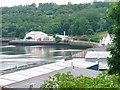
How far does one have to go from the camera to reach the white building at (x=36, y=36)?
79.5ft

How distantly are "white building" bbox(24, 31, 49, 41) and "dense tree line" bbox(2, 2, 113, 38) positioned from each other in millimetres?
Result: 918

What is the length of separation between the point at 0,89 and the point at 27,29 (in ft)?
73.1

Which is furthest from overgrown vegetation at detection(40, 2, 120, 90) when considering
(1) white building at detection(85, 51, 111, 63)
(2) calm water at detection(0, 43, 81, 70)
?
(2) calm water at detection(0, 43, 81, 70)

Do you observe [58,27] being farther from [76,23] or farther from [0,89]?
[0,89]

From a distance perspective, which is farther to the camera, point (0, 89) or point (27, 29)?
point (27, 29)

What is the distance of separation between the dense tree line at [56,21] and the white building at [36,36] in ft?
A: 3.01

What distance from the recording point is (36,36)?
24.8 m

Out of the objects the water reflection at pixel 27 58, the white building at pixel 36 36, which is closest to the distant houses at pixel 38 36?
the white building at pixel 36 36

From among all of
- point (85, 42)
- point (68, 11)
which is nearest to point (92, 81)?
point (85, 42)

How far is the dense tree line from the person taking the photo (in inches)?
940

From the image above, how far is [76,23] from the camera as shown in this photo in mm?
24172

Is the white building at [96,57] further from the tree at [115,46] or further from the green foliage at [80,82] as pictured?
the green foliage at [80,82]

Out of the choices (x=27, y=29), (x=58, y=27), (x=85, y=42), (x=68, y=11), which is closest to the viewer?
(x=85, y=42)

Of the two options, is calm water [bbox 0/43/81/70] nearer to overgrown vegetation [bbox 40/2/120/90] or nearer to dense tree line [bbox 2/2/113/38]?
dense tree line [bbox 2/2/113/38]
